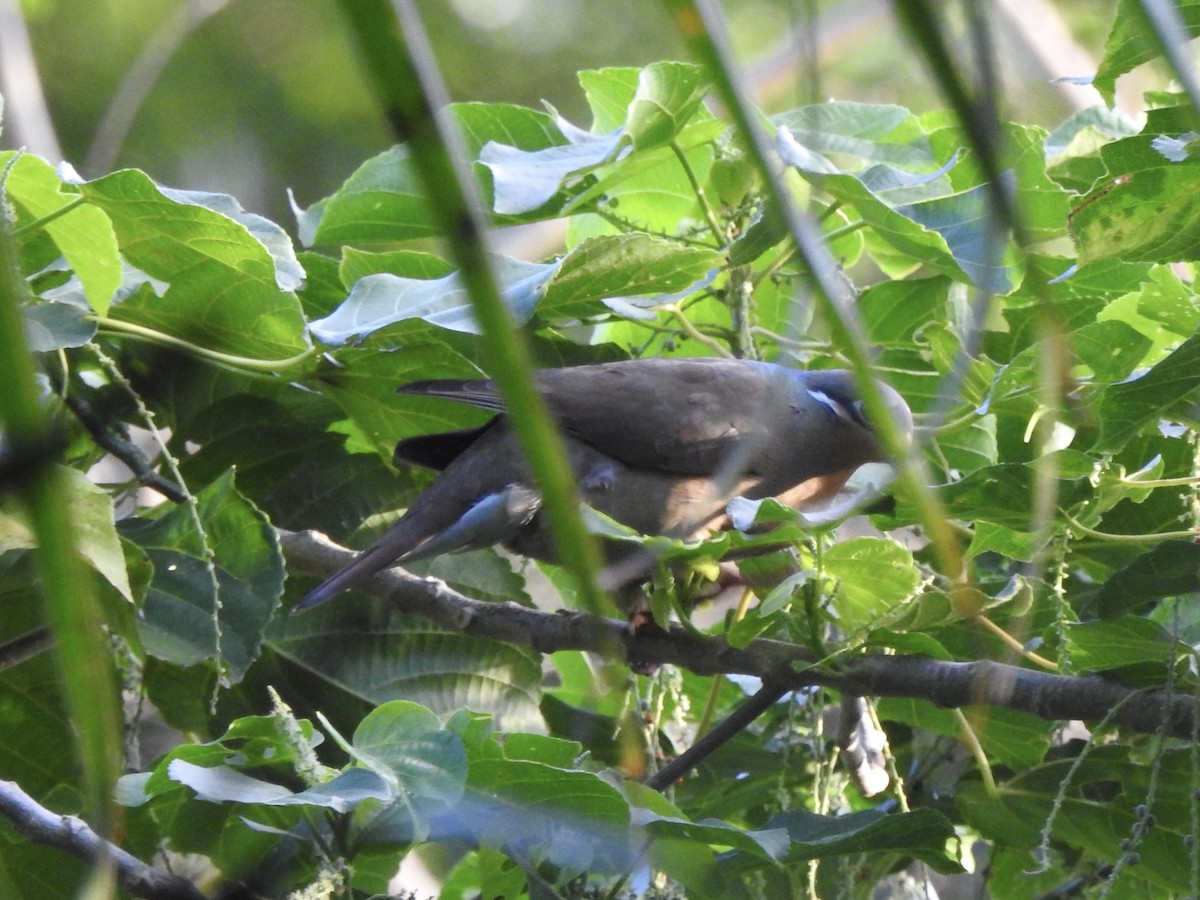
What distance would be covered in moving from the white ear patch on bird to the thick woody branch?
1007 mm

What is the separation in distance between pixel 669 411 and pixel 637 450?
3.9 inches

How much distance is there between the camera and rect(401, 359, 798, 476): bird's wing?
2.26m

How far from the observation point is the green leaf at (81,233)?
1.42 m

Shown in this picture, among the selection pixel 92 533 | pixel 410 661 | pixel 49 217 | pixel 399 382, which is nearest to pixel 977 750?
pixel 410 661

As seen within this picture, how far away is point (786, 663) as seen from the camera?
142 cm

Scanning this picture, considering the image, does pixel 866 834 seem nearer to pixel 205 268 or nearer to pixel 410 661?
pixel 410 661

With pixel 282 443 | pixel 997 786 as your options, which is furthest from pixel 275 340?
pixel 997 786

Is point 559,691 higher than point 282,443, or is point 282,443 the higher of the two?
point 282,443

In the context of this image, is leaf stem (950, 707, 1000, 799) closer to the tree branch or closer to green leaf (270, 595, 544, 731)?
green leaf (270, 595, 544, 731)

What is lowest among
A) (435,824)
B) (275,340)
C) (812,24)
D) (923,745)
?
(923,745)

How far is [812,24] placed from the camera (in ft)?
1.14

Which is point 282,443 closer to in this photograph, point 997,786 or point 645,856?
point 645,856

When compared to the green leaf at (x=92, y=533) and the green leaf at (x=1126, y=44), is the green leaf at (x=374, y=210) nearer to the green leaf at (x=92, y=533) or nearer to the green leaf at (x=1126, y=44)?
the green leaf at (x=92, y=533)

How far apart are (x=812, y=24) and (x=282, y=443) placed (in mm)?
1596
